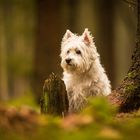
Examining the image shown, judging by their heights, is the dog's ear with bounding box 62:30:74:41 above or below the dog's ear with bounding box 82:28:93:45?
above

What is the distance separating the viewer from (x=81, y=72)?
10.4 metres

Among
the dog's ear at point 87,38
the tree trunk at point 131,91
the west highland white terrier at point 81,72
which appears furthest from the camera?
the dog's ear at point 87,38

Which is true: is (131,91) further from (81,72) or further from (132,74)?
(81,72)

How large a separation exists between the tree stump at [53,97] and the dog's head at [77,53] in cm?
255

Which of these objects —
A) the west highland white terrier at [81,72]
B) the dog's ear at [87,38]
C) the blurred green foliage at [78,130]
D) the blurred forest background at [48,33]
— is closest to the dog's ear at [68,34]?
the west highland white terrier at [81,72]

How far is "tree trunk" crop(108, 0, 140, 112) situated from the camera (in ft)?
26.6

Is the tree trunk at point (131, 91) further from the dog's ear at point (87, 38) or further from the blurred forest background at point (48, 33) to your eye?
the blurred forest background at point (48, 33)

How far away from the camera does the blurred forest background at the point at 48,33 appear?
2177 centimetres

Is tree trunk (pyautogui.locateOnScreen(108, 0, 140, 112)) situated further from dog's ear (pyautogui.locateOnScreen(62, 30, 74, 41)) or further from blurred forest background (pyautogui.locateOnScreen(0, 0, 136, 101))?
Result: blurred forest background (pyautogui.locateOnScreen(0, 0, 136, 101))

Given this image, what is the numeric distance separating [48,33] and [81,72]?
11.7m

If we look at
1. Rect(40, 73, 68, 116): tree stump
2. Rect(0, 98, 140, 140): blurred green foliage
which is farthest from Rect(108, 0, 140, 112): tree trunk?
Rect(0, 98, 140, 140): blurred green foliage

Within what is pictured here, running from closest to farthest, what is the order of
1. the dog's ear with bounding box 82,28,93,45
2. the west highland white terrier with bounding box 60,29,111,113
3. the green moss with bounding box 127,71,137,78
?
the green moss with bounding box 127,71,137,78 → the west highland white terrier with bounding box 60,29,111,113 → the dog's ear with bounding box 82,28,93,45

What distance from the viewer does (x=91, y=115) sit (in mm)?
5250

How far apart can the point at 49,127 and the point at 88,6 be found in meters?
31.7
